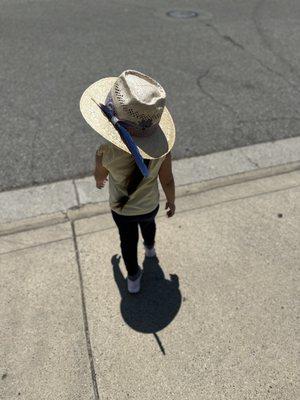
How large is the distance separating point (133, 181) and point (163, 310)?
1051 mm

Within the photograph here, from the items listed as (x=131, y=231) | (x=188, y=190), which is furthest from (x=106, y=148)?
(x=188, y=190)

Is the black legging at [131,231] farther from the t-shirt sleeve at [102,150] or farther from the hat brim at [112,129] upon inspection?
the hat brim at [112,129]

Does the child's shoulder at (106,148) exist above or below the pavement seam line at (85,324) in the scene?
above

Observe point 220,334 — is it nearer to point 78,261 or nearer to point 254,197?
point 78,261

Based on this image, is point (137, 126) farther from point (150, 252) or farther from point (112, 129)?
point (150, 252)

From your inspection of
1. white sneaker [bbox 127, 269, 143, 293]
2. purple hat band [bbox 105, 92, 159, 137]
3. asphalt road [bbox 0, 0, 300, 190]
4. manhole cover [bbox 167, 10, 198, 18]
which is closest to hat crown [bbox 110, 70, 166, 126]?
purple hat band [bbox 105, 92, 159, 137]

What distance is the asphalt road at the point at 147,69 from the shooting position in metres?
4.73

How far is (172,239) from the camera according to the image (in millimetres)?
3557

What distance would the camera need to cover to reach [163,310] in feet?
9.89

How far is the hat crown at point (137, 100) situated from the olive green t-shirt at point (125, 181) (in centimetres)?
27

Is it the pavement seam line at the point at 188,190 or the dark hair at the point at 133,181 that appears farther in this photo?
the pavement seam line at the point at 188,190

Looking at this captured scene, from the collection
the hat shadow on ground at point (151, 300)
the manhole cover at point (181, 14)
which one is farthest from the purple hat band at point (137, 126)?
the manhole cover at point (181, 14)

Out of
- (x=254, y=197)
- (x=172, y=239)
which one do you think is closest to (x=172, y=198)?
(x=172, y=239)

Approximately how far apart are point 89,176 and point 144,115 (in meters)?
2.17
